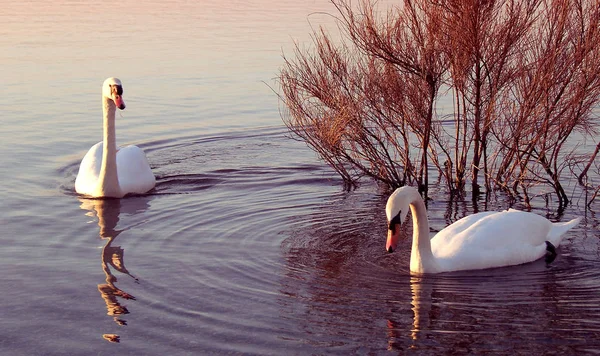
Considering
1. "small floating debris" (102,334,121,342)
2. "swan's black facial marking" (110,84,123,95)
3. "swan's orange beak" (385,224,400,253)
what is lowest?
"small floating debris" (102,334,121,342)

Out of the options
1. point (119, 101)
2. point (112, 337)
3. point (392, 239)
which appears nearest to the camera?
point (112, 337)

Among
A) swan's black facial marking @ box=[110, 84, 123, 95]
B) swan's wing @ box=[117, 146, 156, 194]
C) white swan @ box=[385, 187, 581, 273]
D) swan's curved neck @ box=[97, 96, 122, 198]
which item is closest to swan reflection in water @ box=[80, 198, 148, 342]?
swan's curved neck @ box=[97, 96, 122, 198]

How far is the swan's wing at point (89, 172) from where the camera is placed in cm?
1196

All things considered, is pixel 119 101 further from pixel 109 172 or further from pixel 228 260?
pixel 228 260

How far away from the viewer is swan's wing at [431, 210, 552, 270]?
850cm

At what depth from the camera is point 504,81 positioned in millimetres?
10430

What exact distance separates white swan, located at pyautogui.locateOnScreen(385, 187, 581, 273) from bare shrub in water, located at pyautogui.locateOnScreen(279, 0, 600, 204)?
5.11 ft

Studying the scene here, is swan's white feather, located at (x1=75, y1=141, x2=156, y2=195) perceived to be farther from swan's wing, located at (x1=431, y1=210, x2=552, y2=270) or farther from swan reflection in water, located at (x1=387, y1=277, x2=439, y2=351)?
swan reflection in water, located at (x1=387, y1=277, x2=439, y2=351)

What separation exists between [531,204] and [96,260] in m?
4.92

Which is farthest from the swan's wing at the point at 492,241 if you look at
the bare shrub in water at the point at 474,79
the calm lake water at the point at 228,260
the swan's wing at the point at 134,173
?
the swan's wing at the point at 134,173

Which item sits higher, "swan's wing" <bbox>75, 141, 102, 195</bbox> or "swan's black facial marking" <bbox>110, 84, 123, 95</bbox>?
"swan's black facial marking" <bbox>110, 84, 123, 95</bbox>

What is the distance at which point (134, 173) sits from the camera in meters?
12.1

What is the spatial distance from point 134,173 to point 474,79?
4308 mm

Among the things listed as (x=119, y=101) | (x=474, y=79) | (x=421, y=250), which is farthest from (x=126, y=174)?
(x=421, y=250)
